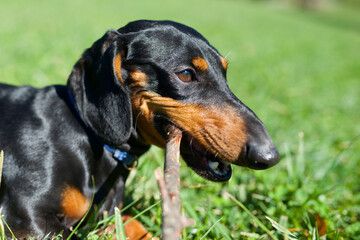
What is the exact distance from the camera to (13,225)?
2.61m

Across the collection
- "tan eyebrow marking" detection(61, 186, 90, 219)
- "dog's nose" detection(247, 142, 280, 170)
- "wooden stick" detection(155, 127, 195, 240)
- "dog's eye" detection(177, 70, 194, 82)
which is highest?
"dog's eye" detection(177, 70, 194, 82)

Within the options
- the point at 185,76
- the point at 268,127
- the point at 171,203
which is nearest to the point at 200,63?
the point at 185,76

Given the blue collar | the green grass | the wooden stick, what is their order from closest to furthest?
the wooden stick < the blue collar < the green grass

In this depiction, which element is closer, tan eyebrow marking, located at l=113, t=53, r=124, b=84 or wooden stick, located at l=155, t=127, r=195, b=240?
wooden stick, located at l=155, t=127, r=195, b=240

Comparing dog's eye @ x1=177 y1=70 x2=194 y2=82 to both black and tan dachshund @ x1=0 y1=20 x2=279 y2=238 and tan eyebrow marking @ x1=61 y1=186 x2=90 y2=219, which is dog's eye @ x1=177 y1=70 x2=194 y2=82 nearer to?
black and tan dachshund @ x1=0 y1=20 x2=279 y2=238

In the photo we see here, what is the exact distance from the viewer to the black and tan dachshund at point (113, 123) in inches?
103

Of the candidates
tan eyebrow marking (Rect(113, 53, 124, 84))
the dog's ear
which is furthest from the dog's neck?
tan eyebrow marking (Rect(113, 53, 124, 84))

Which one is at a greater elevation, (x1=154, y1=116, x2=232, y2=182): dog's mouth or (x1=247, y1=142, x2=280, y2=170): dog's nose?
(x1=247, y1=142, x2=280, y2=170): dog's nose

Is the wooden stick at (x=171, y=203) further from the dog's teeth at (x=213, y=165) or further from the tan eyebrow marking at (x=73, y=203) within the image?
the tan eyebrow marking at (x=73, y=203)

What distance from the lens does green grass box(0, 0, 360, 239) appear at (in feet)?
10.4

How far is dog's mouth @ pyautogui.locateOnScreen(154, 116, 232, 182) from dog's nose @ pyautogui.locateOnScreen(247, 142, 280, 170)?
1.00ft

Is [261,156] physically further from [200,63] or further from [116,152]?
[116,152]


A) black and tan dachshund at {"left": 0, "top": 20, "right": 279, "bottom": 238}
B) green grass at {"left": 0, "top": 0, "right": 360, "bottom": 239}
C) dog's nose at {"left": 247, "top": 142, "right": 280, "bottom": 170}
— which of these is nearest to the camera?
dog's nose at {"left": 247, "top": 142, "right": 280, "bottom": 170}

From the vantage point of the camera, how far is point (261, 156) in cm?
229
